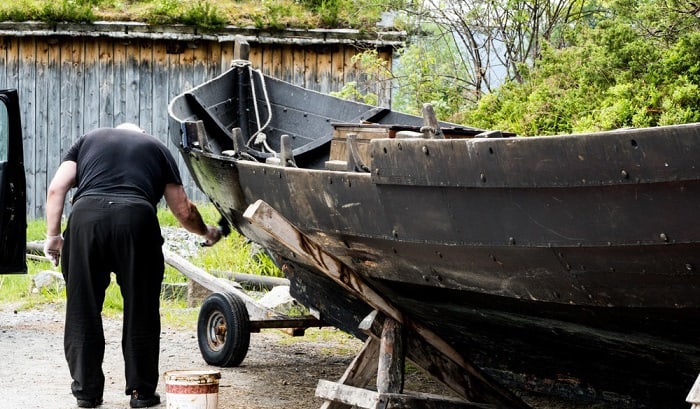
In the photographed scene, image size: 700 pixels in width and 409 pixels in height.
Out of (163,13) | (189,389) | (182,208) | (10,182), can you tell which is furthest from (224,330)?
(163,13)

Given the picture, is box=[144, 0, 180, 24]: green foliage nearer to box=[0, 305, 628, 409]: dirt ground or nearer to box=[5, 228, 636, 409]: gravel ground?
box=[5, 228, 636, 409]: gravel ground

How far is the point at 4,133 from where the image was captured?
8.64 m

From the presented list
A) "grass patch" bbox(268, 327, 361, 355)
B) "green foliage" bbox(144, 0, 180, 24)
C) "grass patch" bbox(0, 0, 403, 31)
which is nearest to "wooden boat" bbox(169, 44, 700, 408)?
"grass patch" bbox(268, 327, 361, 355)

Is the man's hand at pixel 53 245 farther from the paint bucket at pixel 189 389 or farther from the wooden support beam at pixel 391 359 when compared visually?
the wooden support beam at pixel 391 359

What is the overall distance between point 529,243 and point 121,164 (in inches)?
111

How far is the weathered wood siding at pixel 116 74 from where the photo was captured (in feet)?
46.9

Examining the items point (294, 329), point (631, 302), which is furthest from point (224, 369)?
point (631, 302)

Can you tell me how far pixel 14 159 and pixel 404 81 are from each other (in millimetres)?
5981

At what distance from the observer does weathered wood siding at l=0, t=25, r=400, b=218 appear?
1430 centimetres

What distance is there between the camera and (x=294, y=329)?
768cm

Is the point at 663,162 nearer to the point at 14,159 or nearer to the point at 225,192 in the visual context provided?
the point at 225,192

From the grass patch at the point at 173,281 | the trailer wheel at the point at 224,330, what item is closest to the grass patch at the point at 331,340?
the grass patch at the point at 173,281

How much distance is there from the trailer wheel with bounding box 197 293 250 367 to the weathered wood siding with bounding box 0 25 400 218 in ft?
23.1

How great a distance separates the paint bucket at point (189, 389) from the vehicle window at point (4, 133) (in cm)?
429
